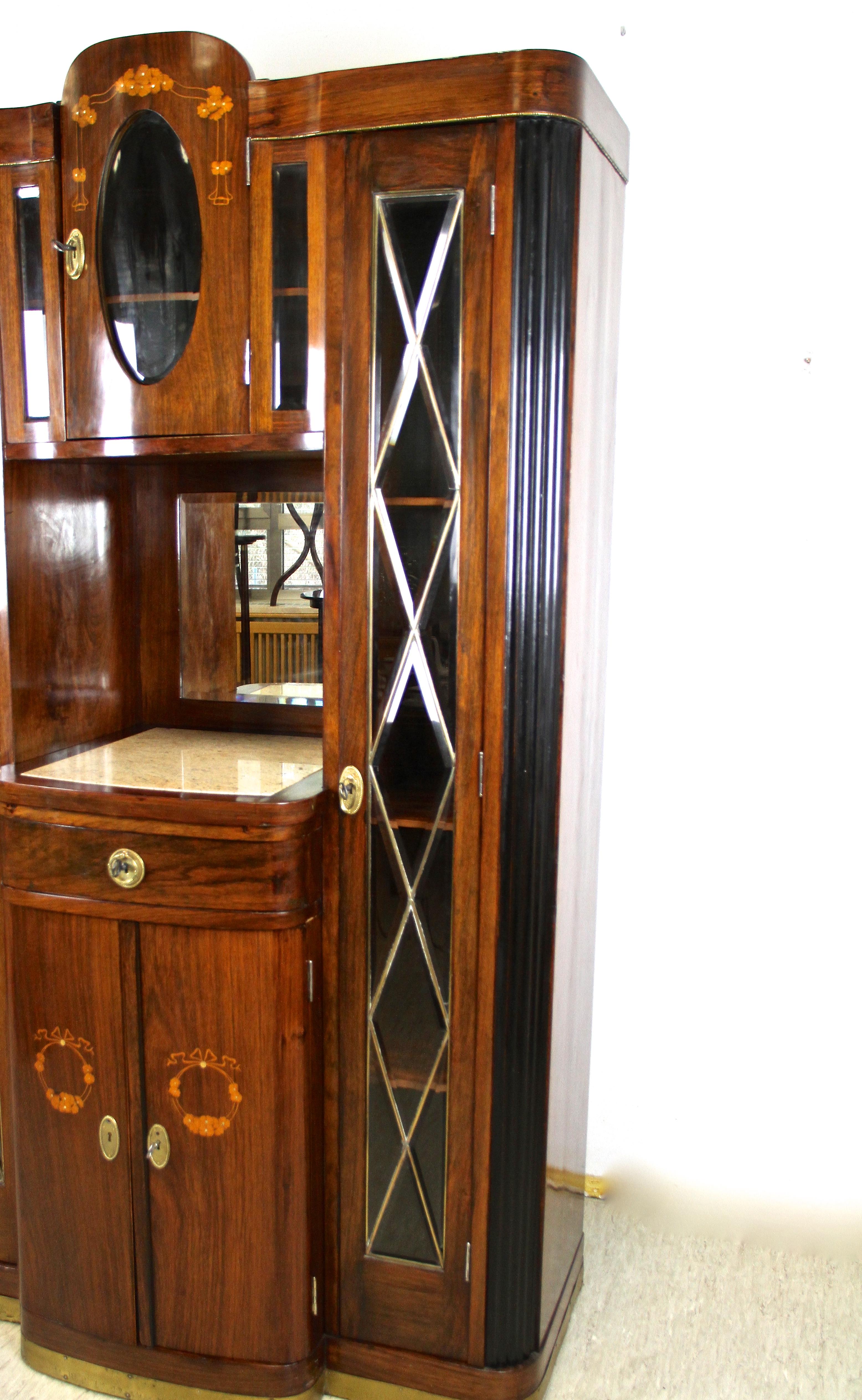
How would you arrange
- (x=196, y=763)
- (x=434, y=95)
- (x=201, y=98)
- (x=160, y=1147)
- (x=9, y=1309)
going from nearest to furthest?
(x=434, y=95) < (x=201, y=98) < (x=160, y=1147) < (x=196, y=763) < (x=9, y=1309)

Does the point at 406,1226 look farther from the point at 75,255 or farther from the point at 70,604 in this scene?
the point at 75,255

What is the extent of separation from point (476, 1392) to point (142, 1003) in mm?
867

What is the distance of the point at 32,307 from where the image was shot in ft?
6.29

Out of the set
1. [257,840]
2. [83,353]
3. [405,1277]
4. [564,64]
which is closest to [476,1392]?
[405,1277]

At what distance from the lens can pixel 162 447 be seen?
1857mm

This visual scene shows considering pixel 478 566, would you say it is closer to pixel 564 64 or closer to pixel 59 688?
pixel 564 64

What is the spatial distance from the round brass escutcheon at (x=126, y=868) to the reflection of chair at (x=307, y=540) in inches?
25.0

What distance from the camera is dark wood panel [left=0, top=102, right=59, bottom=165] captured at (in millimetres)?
1854

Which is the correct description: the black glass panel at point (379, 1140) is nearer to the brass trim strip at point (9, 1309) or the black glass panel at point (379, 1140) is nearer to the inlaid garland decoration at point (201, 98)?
the brass trim strip at point (9, 1309)

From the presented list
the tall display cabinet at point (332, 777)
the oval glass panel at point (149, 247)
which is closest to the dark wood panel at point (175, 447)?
the tall display cabinet at point (332, 777)

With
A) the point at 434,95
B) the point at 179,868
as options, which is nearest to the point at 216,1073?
the point at 179,868

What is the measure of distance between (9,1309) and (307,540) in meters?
1.61

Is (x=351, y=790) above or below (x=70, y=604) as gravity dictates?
below

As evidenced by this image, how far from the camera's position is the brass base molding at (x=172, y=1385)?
6.22ft
